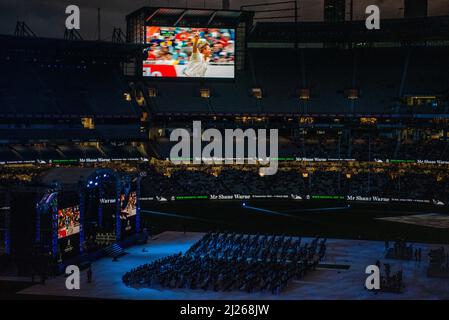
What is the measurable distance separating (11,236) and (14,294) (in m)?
5.89

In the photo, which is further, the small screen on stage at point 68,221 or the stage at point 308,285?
the small screen on stage at point 68,221

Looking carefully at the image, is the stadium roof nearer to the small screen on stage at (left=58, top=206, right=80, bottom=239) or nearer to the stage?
the small screen on stage at (left=58, top=206, right=80, bottom=239)

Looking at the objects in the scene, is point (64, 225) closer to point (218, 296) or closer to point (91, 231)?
point (91, 231)

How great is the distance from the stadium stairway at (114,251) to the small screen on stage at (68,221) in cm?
390

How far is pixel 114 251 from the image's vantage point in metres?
45.8

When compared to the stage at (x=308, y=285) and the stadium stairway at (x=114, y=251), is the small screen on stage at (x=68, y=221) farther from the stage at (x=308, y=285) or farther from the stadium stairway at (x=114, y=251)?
the stadium stairway at (x=114, y=251)

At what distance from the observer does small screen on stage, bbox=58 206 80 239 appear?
132ft

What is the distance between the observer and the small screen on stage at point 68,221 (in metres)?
40.2

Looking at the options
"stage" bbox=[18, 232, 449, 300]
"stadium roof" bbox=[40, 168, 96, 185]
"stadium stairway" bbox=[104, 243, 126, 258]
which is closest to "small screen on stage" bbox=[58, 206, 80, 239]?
"stadium roof" bbox=[40, 168, 96, 185]

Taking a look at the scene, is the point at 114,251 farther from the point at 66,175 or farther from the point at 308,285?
the point at 308,285

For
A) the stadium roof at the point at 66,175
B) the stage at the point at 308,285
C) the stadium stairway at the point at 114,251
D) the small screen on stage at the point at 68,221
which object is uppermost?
the stadium roof at the point at 66,175

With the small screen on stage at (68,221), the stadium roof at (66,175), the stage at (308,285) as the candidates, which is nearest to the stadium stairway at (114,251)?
the stage at (308,285)
